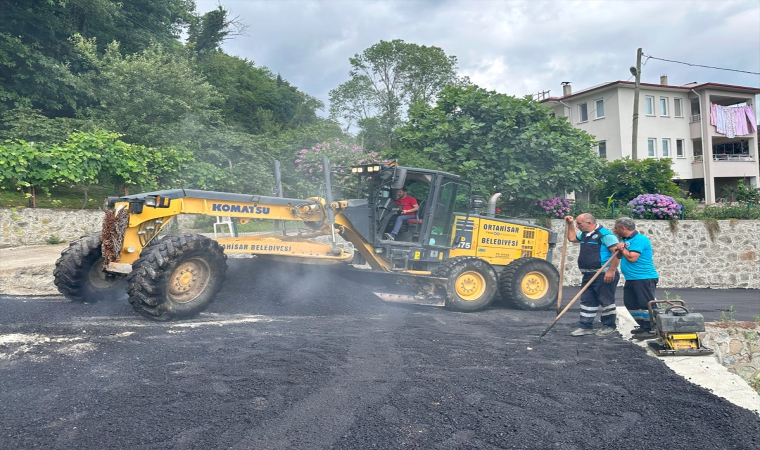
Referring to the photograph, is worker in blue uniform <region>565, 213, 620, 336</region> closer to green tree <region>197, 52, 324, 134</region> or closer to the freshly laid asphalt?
the freshly laid asphalt

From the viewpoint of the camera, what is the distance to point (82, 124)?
54.1ft

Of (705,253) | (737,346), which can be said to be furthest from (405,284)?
(705,253)

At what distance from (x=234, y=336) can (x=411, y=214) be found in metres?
3.79

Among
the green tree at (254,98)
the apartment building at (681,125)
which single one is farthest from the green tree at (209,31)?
the apartment building at (681,125)

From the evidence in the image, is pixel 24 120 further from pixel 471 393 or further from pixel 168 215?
pixel 471 393

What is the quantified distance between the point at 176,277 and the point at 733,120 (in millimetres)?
36505

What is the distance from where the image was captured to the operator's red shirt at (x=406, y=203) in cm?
866

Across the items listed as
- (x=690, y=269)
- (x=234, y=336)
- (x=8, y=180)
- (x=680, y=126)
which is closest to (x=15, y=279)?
(x=8, y=180)

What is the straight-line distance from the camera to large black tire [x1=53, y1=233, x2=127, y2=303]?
698cm

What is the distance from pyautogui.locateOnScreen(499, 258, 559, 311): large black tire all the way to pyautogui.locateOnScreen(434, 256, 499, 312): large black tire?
13.8 inches

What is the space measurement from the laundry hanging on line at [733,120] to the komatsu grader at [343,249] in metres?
28.9

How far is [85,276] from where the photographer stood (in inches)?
280

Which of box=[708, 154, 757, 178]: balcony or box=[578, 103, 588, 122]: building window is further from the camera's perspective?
box=[708, 154, 757, 178]: balcony

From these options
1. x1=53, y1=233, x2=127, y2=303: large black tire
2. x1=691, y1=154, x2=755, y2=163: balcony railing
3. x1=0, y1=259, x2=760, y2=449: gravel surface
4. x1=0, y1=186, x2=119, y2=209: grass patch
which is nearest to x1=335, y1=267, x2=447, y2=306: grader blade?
x1=0, y1=259, x2=760, y2=449: gravel surface
